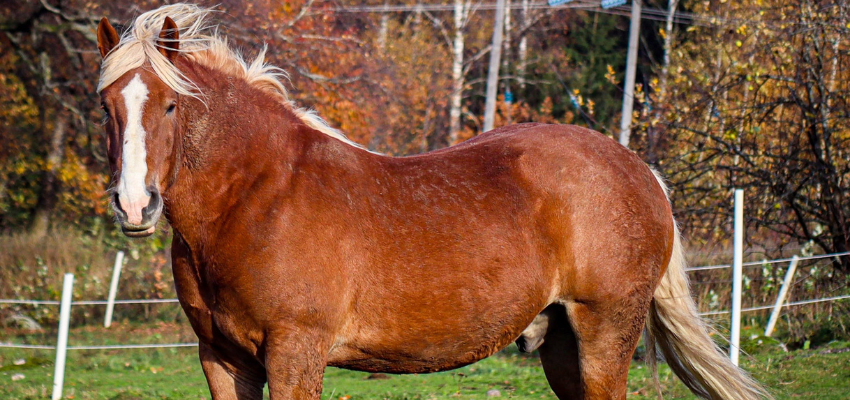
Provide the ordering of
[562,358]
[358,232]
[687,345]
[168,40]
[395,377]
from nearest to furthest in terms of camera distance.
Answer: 1. [168,40]
2. [358,232]
3. [562,358]
4. [687,345]
5. [395,377]

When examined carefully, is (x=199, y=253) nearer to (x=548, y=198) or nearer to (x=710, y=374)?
(x=548, y=198)

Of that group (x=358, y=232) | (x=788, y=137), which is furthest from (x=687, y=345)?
(x=788, y=137)

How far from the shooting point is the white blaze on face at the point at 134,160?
9.46ft

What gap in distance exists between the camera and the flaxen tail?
4277mm

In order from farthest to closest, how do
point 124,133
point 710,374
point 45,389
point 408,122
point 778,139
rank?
point 408,122 < point 778,139 < point 45,389 < point 710,374 < point 124,133

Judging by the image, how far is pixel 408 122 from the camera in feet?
91.1

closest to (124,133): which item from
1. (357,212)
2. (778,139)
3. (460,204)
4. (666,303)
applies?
(357,212)

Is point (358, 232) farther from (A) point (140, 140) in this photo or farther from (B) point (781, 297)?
(B) point (781, 297)

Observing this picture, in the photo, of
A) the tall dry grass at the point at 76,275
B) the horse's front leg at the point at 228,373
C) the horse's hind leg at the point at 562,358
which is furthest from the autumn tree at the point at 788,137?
the tall dry grass at the point at 76,275

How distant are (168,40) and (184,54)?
0.17 m

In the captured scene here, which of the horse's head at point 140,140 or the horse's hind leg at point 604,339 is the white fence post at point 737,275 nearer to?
the horse's hind leg at point 604,339

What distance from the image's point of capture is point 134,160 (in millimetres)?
2934

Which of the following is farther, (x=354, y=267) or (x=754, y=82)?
(x=754, y=82)

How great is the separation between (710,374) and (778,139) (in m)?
6.96
